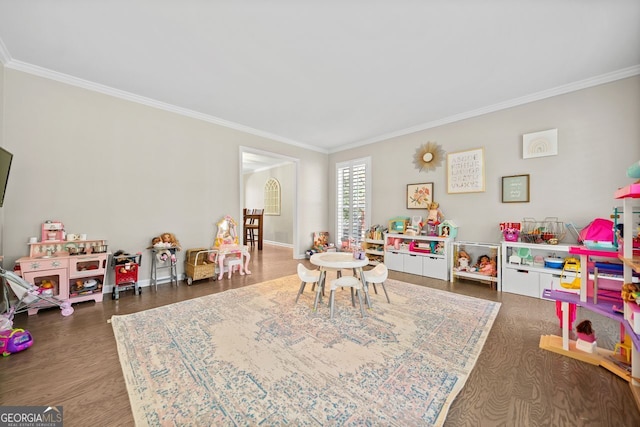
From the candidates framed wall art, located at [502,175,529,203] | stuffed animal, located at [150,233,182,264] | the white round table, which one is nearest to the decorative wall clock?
framed wall art, located at [502,175,529,203]

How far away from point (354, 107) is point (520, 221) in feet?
10.5

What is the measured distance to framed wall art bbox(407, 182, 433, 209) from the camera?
4.73 m

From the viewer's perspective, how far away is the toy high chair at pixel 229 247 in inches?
172

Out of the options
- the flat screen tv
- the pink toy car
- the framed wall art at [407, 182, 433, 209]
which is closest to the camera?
the pink toy car

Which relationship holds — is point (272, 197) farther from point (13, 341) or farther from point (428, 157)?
point (13, 341)

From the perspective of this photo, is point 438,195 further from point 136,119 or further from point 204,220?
point 136,119

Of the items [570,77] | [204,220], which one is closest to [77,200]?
[204,220]

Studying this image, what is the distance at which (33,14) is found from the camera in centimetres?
216

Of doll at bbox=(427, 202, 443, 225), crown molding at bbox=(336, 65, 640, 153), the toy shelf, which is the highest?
crown molding at bbox=(336, 65, 640, 153)

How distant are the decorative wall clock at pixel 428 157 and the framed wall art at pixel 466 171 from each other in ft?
0.65

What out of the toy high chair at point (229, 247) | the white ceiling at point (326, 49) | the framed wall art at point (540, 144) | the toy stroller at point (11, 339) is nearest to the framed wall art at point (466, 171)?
the framed wall art at point (540, 144)

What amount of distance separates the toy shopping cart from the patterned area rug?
0.90m

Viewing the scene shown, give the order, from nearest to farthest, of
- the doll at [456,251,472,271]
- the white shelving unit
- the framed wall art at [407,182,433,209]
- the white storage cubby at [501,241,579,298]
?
the white storage cubby at [501,241,579,298]
the doll at [456,251,472,271]
the framed wall art at [407,182,433,209]
the white shelving unit

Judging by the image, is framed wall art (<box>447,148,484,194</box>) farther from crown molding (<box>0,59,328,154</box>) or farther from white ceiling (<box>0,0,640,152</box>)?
crown molding (<box>0,59,328,154</box>)
